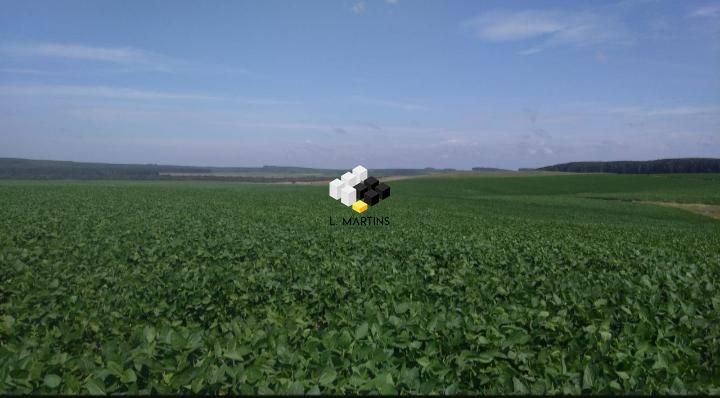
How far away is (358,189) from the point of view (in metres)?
26.9

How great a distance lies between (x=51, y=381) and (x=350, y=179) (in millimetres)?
23450

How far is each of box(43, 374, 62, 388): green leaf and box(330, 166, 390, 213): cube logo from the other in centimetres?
2224

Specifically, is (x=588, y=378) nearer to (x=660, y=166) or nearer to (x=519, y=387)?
(x=519, y=387)

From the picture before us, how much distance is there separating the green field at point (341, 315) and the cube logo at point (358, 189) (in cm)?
1021

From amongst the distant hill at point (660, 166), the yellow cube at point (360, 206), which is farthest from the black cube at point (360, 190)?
the distant hill at point (660, 166)

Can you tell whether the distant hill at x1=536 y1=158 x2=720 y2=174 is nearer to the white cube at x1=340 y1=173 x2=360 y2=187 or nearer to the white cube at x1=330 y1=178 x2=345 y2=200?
the white cube at x1=330 y1=178 x2=345 y2=200

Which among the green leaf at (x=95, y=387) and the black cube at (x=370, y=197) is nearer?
the green leaf at (x=95, y=387)

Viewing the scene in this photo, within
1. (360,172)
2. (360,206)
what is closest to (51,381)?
(360,172)

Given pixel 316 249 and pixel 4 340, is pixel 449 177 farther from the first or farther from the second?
pixel 4 340

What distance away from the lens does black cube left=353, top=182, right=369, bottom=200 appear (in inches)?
1054

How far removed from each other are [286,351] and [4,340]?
472 cm

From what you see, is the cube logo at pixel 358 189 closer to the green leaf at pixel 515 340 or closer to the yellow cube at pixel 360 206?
the yellow cube at pixel 360 206

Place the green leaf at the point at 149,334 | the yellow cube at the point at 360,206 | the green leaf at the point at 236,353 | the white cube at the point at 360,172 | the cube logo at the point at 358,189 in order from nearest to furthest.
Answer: the green leaf at the point at 236,353, the green leaf at the point at 149,334, the white cube at the point at 360,172, the cube logo at the point at 358,189, the yellow cube at the point at 360,206

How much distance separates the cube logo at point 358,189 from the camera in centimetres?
2603
